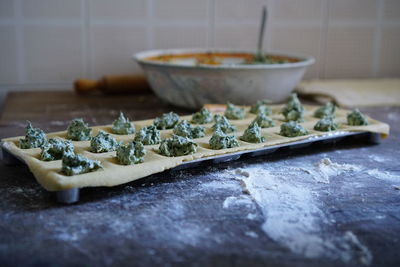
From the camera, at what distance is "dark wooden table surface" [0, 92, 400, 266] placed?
0.75 metres

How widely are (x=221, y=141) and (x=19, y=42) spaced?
1.20 meters

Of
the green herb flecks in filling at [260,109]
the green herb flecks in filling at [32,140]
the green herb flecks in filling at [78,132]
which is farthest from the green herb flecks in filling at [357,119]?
the green herb flecks in filling at [32,140]

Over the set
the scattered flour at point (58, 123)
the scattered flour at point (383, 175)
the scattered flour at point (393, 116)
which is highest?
the scattered flour at point (393, 116)

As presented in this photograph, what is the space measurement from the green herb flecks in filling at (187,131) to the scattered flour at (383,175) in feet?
1.28

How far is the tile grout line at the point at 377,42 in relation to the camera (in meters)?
2.31

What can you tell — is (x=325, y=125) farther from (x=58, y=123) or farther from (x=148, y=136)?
(x=58, y=123)

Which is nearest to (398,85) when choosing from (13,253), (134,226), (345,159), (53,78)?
(345,159)

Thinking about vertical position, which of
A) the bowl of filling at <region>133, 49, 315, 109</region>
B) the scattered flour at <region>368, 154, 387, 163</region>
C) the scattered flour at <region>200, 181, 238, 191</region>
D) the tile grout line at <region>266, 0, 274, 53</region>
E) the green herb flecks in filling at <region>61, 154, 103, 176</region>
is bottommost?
the scattered flour at <region>200, 181, 238, 191</region>

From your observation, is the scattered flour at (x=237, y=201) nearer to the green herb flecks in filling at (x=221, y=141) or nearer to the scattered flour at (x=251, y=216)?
the scattered flour at (x=251, y=216)

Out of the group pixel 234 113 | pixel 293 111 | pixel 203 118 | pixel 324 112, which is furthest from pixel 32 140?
pixel 324 112

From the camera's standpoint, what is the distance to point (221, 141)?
112 centimetres

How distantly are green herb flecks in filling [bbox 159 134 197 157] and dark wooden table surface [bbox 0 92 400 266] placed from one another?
0.05 meters

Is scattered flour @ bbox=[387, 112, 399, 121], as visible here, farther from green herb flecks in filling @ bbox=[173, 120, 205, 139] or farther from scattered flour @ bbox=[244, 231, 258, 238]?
scattered flour @ bbox=[244, 231, 258, 238]

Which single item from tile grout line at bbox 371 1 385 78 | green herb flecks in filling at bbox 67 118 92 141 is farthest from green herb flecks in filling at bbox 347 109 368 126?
A: tile grout line at bbox 371 1 385 78
